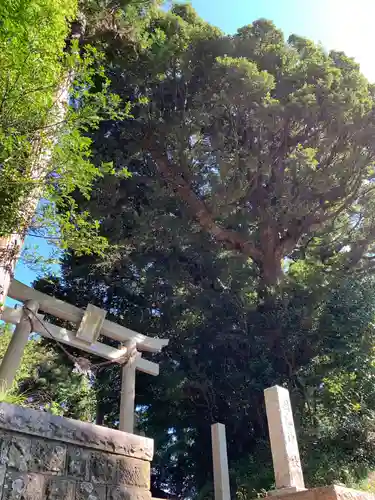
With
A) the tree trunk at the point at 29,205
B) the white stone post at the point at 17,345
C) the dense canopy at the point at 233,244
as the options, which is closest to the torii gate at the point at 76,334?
the white stone post at the point at 17,345

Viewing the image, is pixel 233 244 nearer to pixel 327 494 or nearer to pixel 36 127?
pixel 327 494

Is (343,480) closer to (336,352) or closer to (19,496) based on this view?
(336,352)

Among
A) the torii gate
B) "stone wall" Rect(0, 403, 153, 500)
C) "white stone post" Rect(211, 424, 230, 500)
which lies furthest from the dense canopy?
"stone wall" Rect(0, 403, 153, 500)

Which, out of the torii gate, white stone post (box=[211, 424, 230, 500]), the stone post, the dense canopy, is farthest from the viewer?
the dense canopy

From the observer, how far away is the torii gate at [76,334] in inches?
189

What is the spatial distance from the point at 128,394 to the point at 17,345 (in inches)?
58.4

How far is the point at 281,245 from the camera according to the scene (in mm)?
8234

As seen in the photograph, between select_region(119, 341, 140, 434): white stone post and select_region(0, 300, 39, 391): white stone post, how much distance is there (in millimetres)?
1338

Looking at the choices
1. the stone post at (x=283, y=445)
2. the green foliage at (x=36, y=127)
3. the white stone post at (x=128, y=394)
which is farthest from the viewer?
the white stone post at (x=128, y=394)

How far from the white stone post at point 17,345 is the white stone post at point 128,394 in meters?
1.34

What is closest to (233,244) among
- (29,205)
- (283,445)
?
(283,445)

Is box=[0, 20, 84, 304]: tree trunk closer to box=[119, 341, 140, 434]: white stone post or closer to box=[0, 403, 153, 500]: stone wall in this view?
box=[0, 403, 153, 500]: stone wall

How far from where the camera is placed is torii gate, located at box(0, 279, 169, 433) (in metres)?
4.79

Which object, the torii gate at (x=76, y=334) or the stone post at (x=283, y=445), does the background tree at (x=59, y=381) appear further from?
the stone post at (x=283, y=445)
